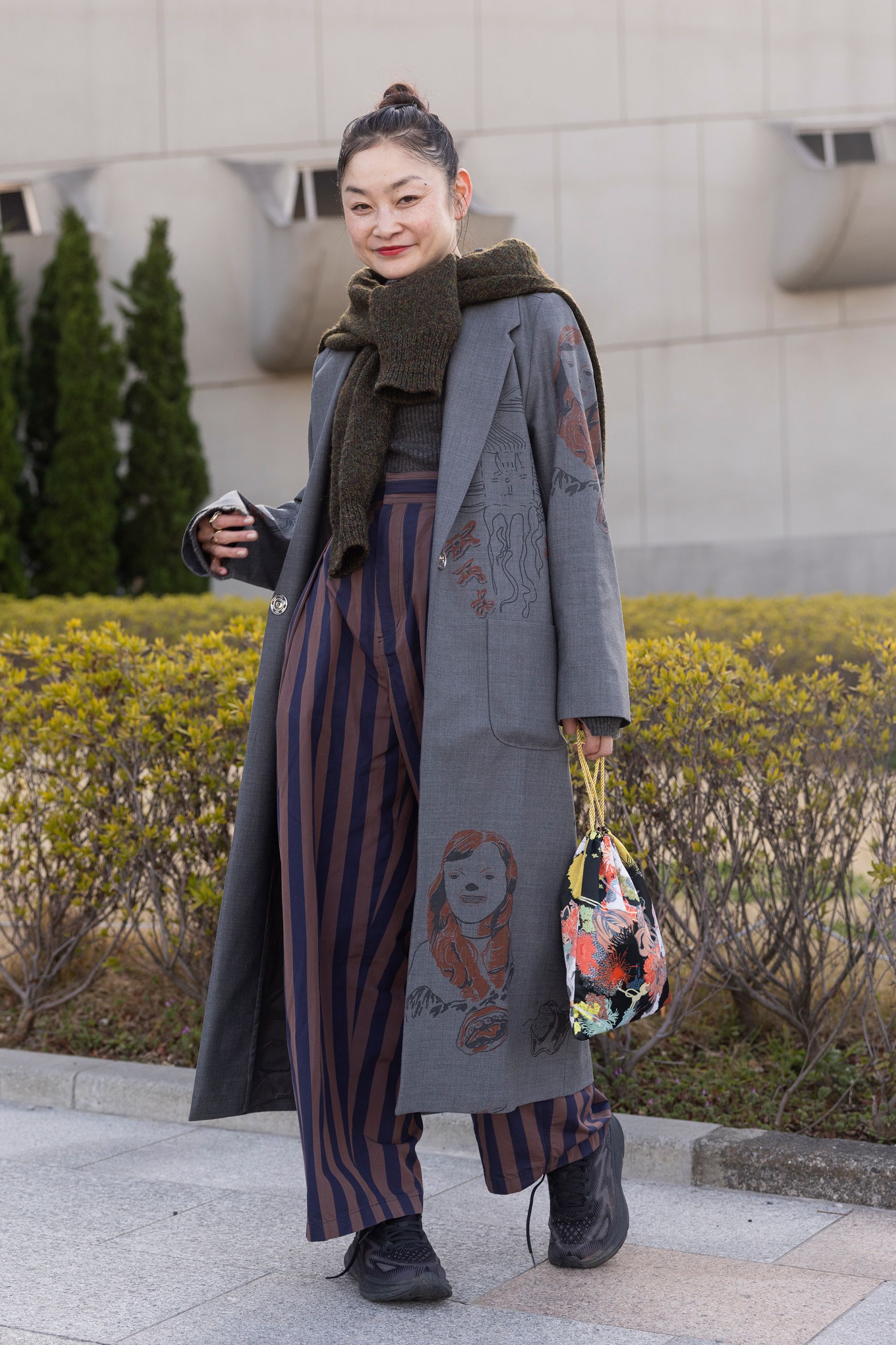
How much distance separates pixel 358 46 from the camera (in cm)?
1176

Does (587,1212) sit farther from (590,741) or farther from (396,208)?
(396,208)

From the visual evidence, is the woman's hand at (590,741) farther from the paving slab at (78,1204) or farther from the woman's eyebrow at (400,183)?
the paving slab at (78,1204)

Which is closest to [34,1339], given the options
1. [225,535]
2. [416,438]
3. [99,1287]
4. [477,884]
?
[99,1287]

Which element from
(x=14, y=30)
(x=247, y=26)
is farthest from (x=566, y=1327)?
(x=14, y=30)

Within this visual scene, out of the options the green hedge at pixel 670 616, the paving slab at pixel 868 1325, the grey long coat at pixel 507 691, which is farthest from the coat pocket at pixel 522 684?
the green hedge at pixel 670 616

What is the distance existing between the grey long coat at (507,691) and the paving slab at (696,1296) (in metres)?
0.37

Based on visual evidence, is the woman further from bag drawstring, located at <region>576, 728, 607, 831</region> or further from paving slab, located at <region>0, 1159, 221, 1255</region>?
paving slab, located at <region>0, 1159, 221, 1255</region>

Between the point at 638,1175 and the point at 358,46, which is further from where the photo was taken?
the point at 358,46

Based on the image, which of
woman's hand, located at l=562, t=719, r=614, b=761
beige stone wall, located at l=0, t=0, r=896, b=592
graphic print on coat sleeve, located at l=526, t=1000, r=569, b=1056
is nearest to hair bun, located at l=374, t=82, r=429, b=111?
woman's hand, located at l=562, t=719, r=614, b=761

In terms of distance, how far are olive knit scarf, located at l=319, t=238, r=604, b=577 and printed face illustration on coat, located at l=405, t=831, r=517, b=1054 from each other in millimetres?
562

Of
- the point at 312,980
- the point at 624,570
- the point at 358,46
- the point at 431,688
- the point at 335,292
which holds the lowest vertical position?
the point at 312,980

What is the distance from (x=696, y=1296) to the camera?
2.46 metres

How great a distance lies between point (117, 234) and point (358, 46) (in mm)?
2598

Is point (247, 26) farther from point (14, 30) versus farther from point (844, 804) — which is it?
point (844, 804)
